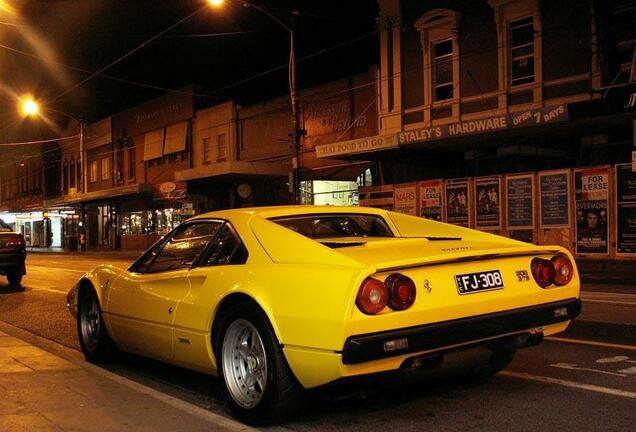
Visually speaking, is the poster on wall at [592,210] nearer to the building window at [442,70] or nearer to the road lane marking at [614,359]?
the building window at [442,70]

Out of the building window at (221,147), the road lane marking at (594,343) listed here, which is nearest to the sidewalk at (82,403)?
the road lane marking at (594,343)

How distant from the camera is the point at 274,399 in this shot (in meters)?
4.18

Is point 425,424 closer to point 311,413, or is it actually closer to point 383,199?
point 311,413

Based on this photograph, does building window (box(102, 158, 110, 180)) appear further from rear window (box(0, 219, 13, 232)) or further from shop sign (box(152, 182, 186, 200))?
rear window (box(0, 219, 13, 232))

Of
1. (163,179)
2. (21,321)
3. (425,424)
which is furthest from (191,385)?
(163,179)

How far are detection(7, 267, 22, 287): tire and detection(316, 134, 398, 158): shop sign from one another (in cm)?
980

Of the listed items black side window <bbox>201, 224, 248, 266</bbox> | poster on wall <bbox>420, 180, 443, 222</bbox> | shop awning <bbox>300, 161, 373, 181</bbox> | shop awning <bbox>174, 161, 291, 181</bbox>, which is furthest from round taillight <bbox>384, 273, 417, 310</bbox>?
shop awning <bbox>174, 161, 291, 181</bbox>

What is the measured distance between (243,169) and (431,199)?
8.28m

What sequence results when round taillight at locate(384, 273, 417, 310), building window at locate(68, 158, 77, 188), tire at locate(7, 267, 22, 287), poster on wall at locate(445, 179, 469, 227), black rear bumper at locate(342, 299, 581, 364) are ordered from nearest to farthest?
1. black rear bumper at locate(342, 299, 581, 364)
2. round taillight at locate(384, 273, 417, 310)
3. tire at locate(7, 267, 22, 287)
4. poster on wall at locate(445, 179, 469, 227)
5. building window at locate(68, 158, 77, 188)

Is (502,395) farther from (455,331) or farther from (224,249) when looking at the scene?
(224,249)

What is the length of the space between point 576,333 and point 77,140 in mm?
43847

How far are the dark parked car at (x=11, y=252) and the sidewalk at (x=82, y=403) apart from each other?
8.87 m

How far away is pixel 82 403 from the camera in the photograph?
504 cm

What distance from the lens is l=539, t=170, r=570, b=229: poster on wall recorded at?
17234 mm
